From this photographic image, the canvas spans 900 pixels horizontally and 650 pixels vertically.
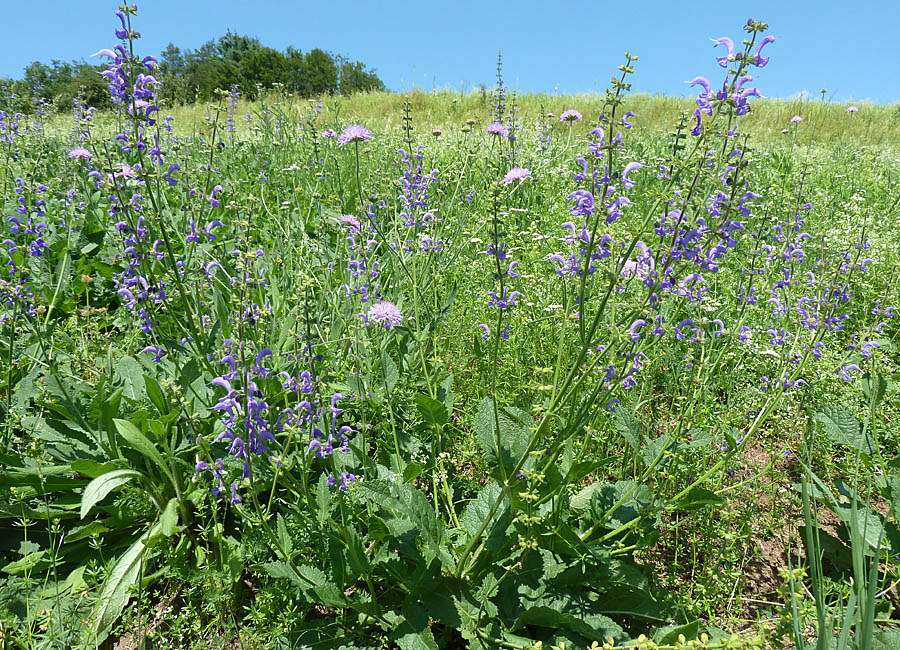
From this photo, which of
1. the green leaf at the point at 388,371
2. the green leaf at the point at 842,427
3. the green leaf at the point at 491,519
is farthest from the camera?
the green leaf at the point at 842,427

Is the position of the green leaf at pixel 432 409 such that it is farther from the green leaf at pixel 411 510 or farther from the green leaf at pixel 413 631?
the green leaf at pixel 413 631

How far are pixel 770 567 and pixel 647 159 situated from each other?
625 cm

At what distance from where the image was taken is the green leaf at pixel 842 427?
2.42 m

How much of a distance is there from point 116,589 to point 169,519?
308 mm

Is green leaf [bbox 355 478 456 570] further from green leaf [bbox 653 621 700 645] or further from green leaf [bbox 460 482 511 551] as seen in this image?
green leaf [bbox 653 621 700 645]

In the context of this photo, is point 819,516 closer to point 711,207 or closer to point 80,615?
point 711,207

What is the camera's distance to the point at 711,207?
1.67 meters

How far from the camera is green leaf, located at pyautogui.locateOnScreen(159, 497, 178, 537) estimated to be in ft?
6.66

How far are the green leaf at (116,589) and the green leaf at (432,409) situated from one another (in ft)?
3.98

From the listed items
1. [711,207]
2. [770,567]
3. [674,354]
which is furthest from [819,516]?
[711,207]

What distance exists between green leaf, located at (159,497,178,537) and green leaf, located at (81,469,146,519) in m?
0.17

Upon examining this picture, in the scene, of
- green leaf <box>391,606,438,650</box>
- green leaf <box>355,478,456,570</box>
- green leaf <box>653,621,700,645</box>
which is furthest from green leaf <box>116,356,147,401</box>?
green leaf <box>653,621,700,645</box>

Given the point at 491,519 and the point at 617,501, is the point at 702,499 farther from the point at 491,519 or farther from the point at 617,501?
the point at 491,519

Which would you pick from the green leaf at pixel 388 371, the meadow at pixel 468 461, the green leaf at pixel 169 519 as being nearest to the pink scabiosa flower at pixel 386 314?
the meadow at pixel 468 461
